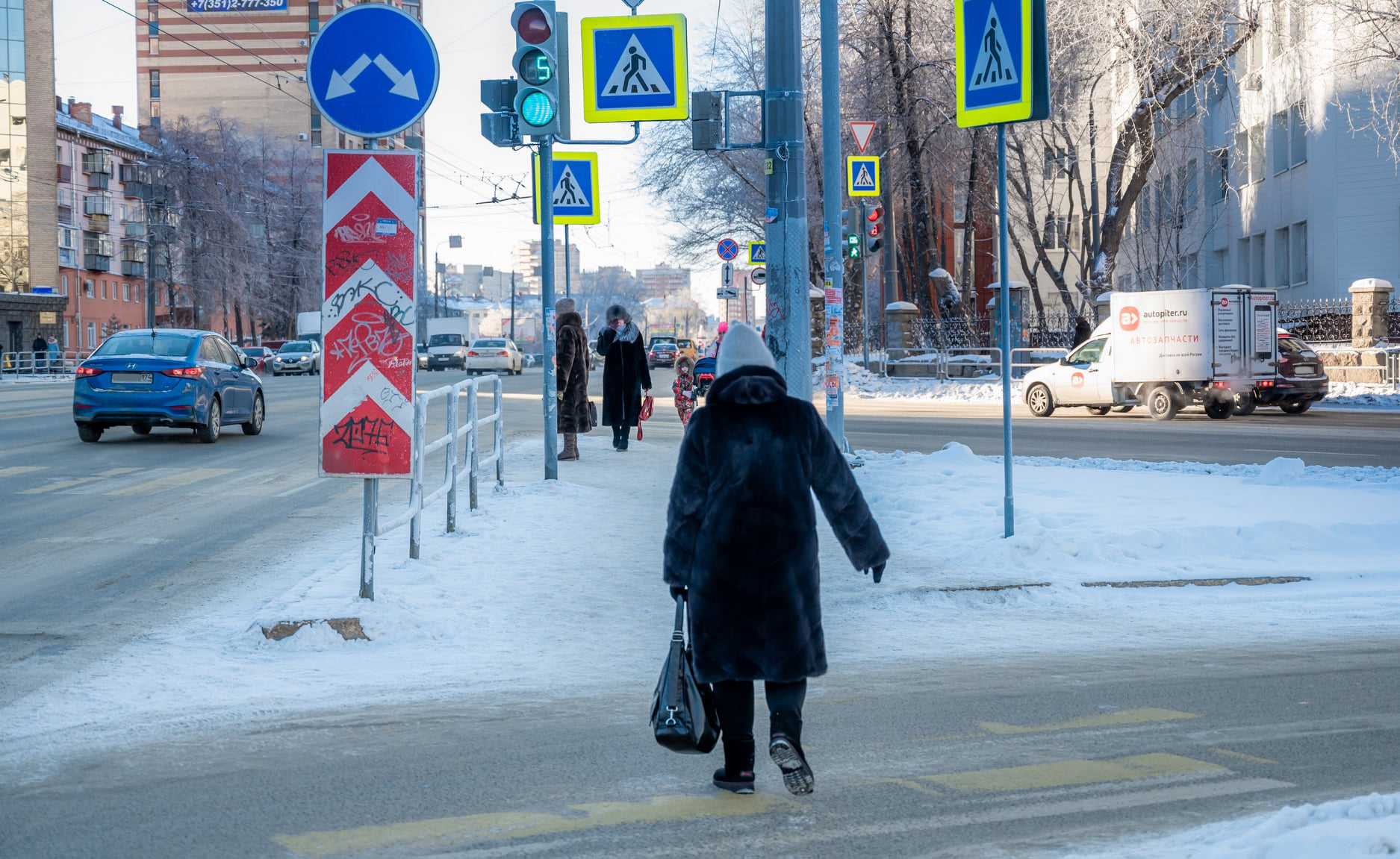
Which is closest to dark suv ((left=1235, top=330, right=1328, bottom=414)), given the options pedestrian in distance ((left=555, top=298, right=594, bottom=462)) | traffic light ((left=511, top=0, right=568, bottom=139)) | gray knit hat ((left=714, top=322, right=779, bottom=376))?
pedestrian in distance ((left=555, top=298, right=594, bottom=462))

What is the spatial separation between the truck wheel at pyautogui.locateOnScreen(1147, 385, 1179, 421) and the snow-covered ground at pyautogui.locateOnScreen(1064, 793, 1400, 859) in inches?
923

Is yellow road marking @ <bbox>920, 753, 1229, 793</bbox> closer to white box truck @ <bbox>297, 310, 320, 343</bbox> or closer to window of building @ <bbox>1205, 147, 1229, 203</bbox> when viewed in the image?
window of building @ <bbox>1205, 147, 1229, 203</bbox>

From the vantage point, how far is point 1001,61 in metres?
9.44

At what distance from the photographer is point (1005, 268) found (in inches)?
376

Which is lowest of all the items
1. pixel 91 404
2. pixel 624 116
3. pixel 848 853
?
pixel 848 853

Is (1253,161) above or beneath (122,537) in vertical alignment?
above

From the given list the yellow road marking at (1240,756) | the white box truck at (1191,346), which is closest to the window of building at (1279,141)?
the white box truck at (1191,346)

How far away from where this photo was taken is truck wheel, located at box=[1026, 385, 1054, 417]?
94.3 feet

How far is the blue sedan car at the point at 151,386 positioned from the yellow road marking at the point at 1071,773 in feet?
54.6

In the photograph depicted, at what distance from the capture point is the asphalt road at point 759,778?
4.49m

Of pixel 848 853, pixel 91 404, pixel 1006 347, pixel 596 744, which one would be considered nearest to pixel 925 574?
pixel 1006 347

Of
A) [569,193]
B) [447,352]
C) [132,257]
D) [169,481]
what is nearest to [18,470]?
[169,481]

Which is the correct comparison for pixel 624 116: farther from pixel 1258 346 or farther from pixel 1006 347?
pixel 1258 346

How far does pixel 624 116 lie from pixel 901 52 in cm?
2880
